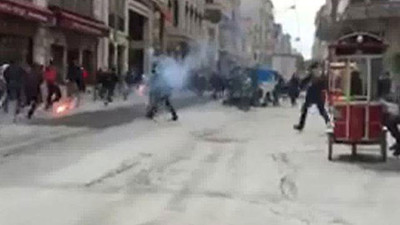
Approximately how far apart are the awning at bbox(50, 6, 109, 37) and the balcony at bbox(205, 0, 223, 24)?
52.4m

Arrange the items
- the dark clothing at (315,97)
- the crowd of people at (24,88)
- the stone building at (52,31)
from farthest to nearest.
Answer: the stone building at (52,31) < the crowd of people at (24,88) < the dark clothing at (315,97)

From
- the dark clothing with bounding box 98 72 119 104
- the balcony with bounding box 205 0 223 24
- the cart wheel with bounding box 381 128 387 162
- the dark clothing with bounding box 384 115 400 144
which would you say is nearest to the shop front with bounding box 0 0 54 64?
the dark clothing with bounding box 98 72 119 104

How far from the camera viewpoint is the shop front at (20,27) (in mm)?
36041

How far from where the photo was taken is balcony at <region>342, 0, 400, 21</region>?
58.7 metres

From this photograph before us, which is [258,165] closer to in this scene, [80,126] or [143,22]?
[80,126]

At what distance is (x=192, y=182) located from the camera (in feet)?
43.0

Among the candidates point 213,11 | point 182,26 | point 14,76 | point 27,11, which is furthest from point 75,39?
point 213,11

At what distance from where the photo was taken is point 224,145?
786 inches

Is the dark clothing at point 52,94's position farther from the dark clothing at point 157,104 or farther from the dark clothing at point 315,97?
the dark clothing at point 315,97

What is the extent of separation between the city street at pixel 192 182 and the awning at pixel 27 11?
14.2m

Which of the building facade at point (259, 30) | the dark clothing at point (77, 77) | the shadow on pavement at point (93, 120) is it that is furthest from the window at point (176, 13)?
the shadow on pavement at point (93, 120)

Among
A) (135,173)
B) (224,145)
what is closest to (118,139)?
(224,145)

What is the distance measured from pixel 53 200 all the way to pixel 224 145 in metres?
9.17

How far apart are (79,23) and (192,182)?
3339 centimetres
